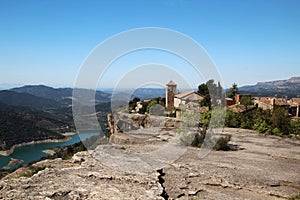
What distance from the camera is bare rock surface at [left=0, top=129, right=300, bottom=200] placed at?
724 centimetres

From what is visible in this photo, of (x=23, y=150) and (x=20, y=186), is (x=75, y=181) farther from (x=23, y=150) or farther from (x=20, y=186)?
(x=23, y=150)

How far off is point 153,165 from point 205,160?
8.48 ft

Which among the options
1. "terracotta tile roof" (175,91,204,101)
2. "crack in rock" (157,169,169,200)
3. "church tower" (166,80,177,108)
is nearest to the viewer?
"crack in rock" (157,169,169,200)

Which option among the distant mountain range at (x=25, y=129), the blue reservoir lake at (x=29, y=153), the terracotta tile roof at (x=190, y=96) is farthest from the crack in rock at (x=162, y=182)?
the distant mountain range at (x=25, y=129)

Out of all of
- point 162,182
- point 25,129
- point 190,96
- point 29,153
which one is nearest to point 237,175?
point 162,182

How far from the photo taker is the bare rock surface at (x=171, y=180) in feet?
23.7

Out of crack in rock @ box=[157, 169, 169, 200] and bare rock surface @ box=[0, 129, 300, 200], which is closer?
bare rock surface @ box=[0, 129, 300, 200]

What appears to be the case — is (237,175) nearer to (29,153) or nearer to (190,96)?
(190,96)

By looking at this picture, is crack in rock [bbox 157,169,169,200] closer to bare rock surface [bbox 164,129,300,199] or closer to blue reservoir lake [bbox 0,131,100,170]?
bare rock surface [bbox 164,129,300,199]

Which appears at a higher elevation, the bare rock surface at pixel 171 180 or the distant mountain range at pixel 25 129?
the bare rock surface at pixel 171 180

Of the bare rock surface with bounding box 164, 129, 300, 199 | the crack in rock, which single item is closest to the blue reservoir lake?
the bare rock surface with bounding box 164, 129, 300, 199

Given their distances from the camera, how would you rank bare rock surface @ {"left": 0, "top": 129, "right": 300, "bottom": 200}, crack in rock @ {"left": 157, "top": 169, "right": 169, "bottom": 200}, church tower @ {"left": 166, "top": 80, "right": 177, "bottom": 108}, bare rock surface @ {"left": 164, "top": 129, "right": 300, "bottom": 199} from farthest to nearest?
church tower @ {"left": 166, "top": 80, "right": 177, "bottom": 108} < bare rock surface @ {"left": 164, "top": 129, "right": 300, "bottom": 199} < crack in rock @ {"left": 157, "top": 169, "right": 169, "bottom": 200} < bare rock surface @ {"left": 0, "top": 129, "right": 300, "bottom": 200}

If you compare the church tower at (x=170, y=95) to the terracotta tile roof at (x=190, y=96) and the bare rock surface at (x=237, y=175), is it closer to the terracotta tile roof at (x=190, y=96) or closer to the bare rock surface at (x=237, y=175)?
the terracotta tile roof at (x=190, y=96)

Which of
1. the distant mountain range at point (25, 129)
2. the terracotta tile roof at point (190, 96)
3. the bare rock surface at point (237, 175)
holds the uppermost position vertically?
the terracotta tile roof at point (190, 96)
